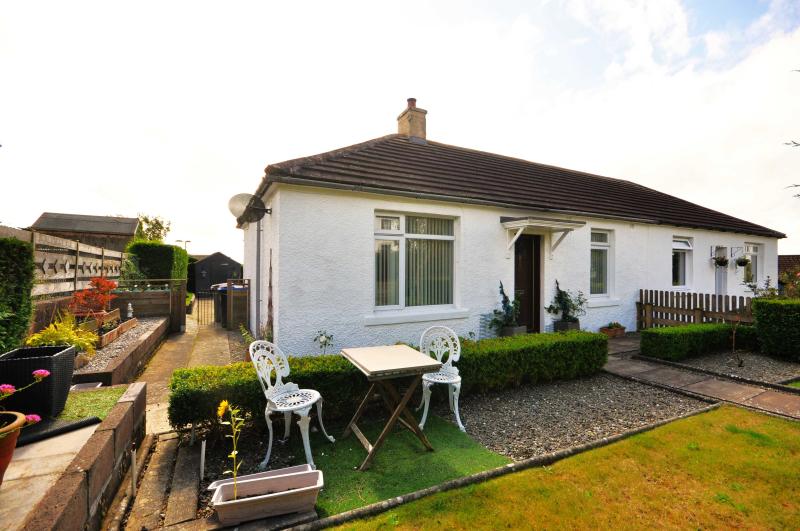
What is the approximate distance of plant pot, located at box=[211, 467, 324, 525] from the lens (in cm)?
268

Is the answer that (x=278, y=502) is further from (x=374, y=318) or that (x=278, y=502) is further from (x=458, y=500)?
(x=374, y=318)

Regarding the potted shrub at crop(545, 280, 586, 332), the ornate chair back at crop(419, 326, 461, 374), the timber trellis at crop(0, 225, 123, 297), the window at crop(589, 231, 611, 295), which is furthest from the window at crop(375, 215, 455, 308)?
the timber trellis at crop(0, 225, 123, 297)

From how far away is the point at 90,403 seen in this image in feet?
13.0

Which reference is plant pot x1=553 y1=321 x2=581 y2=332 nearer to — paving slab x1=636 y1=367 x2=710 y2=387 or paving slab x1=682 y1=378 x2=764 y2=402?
paving slab x1=636 y1=367 x2=710 y2=387

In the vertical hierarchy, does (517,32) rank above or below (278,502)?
above

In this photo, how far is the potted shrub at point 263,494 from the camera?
2.69 m

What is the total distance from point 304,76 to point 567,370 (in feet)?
24.1

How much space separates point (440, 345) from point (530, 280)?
4.93 meters

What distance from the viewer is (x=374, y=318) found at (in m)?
6.63

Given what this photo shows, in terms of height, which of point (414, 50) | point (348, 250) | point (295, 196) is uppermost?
point (414, 50)

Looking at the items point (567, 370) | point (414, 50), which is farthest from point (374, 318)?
point (414, 50)

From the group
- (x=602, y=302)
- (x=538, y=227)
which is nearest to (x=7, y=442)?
(x=538, y=227)

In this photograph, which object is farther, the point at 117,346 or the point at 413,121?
the point at 413,121

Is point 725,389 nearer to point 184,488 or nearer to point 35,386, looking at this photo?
point 184,488
